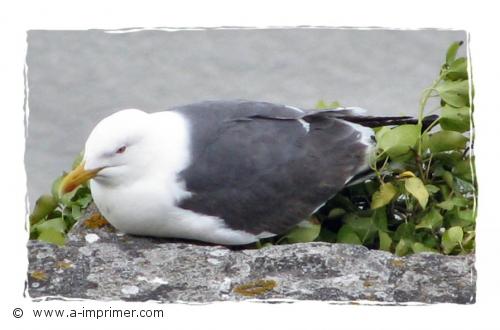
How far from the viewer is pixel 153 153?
4480 mm

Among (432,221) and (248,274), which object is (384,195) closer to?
(432,221)

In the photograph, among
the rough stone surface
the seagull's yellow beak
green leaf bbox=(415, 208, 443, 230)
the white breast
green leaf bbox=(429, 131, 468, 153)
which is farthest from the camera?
green leaf bbox=(429, 131, 468, 153)

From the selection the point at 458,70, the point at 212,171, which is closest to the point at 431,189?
the point at 458,70

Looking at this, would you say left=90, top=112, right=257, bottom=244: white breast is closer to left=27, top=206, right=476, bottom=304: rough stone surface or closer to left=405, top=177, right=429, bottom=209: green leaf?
A: left=27, top=206, right=476, bottom=304: rough stone surface

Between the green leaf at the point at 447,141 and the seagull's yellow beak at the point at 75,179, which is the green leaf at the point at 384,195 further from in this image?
the seagull's yellow beak at the point at 75,179

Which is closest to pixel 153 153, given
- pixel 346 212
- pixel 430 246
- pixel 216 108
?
pixel 216 108

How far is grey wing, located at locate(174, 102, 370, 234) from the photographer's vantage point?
4.48m

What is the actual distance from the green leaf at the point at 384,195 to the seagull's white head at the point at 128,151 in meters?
0.80

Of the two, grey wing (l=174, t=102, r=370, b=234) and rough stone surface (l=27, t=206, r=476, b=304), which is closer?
rough stone surface (l=27, t=206, r=476, b=304)

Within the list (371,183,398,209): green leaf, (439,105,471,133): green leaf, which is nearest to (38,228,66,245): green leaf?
(371,183,398,209): green leaf

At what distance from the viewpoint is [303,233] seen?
4645mm

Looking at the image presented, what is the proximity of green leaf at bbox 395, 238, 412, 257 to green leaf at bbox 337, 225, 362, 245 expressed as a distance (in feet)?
0.60

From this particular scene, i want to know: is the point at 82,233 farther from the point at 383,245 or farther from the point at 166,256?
the point at 383,245

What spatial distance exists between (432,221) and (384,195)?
0.72 ft
